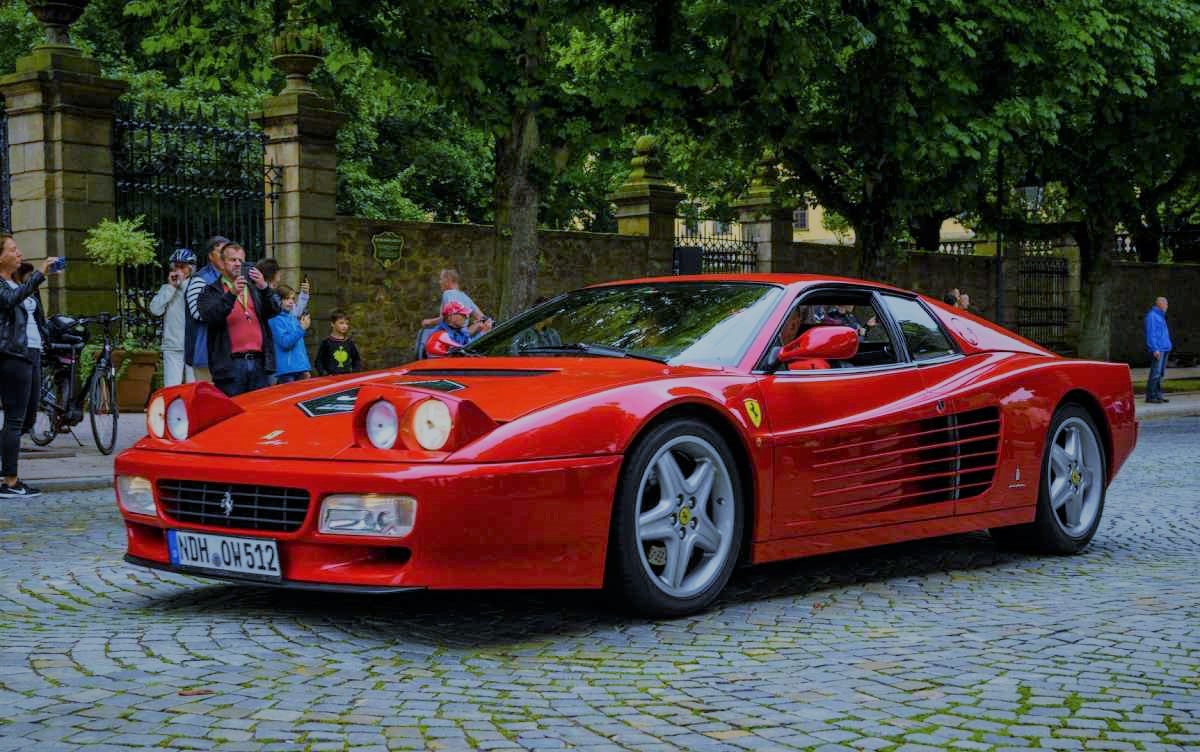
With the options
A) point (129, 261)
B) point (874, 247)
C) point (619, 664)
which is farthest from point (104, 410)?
point (874, 247)

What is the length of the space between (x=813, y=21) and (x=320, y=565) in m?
14.0

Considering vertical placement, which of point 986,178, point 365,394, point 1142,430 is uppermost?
Answer: point 986,178

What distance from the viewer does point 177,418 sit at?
5613 millimetres

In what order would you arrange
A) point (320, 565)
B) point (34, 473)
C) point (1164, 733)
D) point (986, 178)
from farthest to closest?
1. point (986, 178)
2. point (34, 473)
3. point (320, 565)
4. point (1164, 733)

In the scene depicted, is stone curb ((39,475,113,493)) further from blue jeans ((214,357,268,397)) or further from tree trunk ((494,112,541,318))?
tree trunk ((494,112,541,318))

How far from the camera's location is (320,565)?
4953mm

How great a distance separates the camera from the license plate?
5043 mm

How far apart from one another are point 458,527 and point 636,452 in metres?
0.81

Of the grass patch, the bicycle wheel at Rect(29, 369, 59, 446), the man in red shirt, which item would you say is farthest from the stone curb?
the grass patch

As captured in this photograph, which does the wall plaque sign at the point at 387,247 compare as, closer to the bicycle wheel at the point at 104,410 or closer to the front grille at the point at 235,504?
the bicycle wheel at the point at 104,410

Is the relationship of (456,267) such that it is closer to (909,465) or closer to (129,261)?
(129,261)

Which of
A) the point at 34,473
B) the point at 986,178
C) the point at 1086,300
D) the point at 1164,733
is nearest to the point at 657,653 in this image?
the point at 1164,733

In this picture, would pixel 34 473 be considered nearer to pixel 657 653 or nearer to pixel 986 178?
pixel 657 653

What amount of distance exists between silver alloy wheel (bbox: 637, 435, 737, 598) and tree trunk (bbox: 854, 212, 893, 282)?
57.5 ft
